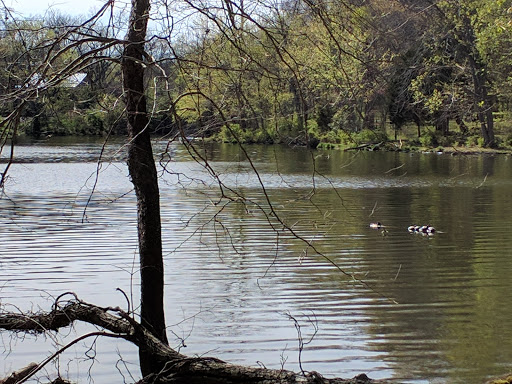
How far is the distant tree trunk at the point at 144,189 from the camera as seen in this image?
5.12m

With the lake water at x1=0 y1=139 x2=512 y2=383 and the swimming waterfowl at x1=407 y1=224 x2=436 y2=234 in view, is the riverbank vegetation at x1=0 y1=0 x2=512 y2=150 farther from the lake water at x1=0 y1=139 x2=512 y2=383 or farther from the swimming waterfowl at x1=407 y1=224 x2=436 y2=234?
the swimming waterfowl at x1=407 y1=224 x2=436 y2=234

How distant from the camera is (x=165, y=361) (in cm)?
521

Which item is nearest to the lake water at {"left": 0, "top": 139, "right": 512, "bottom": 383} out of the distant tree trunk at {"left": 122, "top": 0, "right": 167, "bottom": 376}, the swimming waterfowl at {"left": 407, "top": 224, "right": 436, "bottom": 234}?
the swimming waterfowl at {"left": 407, "top": 224, "right": 436, "bottom": 234}

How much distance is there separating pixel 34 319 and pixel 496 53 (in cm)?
3734

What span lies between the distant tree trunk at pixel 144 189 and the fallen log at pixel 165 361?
15 cm

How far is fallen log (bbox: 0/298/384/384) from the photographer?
194 inches

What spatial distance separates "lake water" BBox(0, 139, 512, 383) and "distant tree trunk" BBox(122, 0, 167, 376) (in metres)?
0.30

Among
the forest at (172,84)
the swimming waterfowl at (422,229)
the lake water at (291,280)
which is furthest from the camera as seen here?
the swimming waterfowl at (422,229)

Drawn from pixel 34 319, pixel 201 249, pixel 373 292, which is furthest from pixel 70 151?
pixel 34 319

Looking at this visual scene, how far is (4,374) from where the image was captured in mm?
6816

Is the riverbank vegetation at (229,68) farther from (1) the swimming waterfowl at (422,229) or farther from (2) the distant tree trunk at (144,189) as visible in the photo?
(1) the swimming waterfowl at (422,229)

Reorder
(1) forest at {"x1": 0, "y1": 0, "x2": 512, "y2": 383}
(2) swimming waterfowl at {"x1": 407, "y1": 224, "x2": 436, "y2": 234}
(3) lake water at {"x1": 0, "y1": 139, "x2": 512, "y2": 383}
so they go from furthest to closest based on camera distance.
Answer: (2) swimming waterfowl at {"x1": 407, "y1": 224, "x2": 436, "y2": 234} < (3) lake water at {"x1": 0, "y1": 139, "x2": 512, "y2": 383} < (1) forest at {"x1": 0, "y1": 0, "x2": 512, "y2": 383}

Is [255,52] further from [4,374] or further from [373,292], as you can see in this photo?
[373,292]

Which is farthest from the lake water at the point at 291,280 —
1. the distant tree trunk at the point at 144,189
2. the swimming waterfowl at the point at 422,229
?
the distant tree trunk at the point at 144,189
